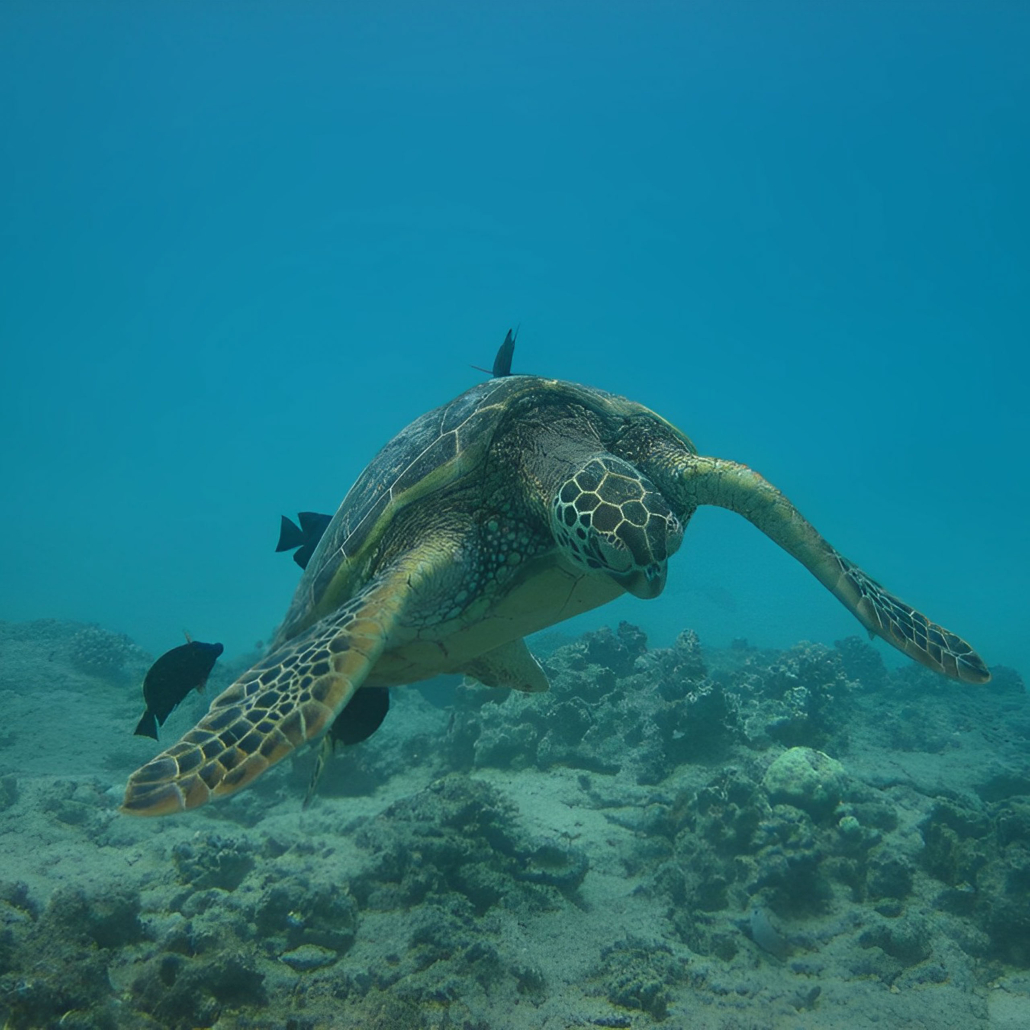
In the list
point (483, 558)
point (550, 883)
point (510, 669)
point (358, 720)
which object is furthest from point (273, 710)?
point (550, 883)

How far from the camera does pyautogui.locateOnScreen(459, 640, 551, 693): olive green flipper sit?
5.88 metres

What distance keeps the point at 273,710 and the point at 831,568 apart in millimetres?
3863

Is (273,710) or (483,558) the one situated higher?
(483,558)

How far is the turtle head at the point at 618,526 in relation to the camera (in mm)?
3479

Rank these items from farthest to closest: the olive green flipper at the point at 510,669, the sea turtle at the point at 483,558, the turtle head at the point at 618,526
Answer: the olive green flipper at the point at 510,669, the turtle head at the point at 618,526, the sea turtle at the point at 483,558

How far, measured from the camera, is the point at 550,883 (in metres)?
5.61

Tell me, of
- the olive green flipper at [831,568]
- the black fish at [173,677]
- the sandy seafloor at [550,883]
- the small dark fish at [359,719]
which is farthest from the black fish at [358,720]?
the olive green flipper at [831,568]

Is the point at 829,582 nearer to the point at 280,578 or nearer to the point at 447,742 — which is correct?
the point at 447,742

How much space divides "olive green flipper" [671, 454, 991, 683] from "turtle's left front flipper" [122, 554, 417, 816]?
7.99 feet

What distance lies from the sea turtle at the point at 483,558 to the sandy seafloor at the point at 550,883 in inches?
71.1

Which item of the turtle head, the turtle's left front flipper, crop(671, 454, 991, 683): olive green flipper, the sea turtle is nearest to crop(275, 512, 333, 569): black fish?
the sea turtle

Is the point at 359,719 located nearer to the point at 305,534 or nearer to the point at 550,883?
the point at 550,883

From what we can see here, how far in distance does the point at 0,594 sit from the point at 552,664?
263 feet

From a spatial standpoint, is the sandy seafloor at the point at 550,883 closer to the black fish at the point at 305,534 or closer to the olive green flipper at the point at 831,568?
the olive green flipper at the point at 831,568
